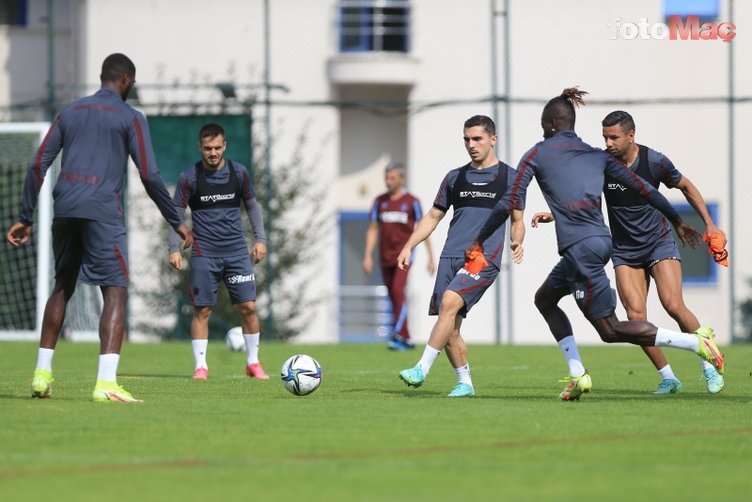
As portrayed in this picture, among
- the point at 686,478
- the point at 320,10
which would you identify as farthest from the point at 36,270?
the point at 686,478

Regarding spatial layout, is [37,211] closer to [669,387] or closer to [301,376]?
[301,376]

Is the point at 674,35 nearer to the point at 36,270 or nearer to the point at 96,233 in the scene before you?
the point at 36,270

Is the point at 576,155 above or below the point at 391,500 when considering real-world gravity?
above

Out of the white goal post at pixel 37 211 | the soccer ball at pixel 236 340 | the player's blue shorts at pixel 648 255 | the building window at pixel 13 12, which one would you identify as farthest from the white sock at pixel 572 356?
the building window at pixel 13 12

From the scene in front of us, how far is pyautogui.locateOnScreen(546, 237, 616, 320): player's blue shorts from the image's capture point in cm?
989

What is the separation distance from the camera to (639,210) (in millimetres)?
11094

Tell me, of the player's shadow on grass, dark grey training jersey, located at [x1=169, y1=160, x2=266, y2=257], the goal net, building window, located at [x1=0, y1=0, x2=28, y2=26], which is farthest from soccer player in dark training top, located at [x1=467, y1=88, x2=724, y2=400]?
building window, located at [x1=0, y1=0, x2=28, y2=26]

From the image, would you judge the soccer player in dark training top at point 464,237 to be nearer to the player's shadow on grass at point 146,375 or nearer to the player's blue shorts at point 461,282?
the player's blue shorts at point 461,282

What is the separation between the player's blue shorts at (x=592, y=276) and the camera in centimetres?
989

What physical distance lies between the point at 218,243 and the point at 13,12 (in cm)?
1866

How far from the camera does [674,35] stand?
2744cm

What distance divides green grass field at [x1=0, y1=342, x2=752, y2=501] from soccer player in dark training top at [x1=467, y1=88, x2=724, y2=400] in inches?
18.7

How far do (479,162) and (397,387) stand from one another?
2.12 meters

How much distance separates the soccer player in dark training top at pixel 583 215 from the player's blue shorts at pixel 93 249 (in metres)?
2.41
